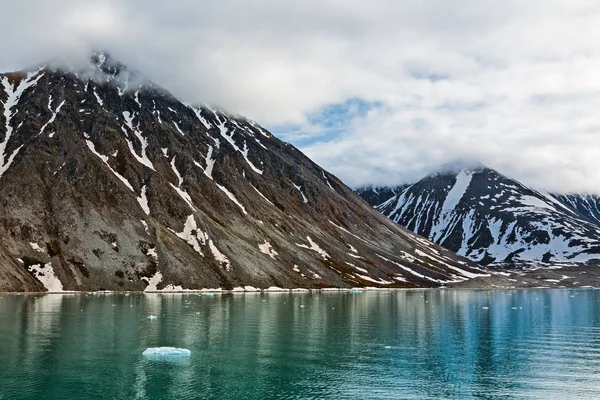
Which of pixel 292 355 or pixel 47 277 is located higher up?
pixel 47 277

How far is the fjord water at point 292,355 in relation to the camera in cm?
5322

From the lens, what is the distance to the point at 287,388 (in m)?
53.4

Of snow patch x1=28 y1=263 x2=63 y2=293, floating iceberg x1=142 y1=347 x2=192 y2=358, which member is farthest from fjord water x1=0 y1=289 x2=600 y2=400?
snow patch x1=28 y1=263 x2=63 y2=293

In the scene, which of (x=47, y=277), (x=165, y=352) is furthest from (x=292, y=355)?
(x=47, y=277)

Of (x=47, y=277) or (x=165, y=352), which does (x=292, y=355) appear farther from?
(x=47, y=277)

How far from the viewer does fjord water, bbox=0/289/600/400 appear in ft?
175

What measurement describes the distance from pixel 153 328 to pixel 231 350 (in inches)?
952

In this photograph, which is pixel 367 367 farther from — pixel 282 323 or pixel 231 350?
pixel 282 323

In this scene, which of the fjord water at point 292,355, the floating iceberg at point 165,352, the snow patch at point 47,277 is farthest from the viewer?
the snow patch at point 47,277

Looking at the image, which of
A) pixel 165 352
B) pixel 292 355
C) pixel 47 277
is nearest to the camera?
pixel 165 352

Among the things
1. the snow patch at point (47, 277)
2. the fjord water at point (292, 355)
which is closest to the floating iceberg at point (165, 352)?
the fjord water at point (292, 355)

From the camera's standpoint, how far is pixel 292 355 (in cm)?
7106

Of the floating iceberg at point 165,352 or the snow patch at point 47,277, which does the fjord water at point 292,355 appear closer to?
the floating iceberg at point 165,352

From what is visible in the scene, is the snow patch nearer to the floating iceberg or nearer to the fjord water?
the fjord water
